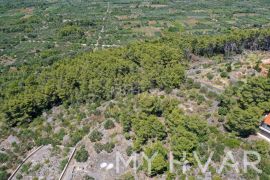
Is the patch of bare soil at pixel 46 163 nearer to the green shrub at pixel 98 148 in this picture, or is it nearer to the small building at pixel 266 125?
the green shrub at pixel 98 148

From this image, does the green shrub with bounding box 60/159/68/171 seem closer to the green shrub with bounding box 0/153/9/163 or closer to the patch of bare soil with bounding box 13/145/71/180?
the patch of bare soil with bounding box 13/145/71/180

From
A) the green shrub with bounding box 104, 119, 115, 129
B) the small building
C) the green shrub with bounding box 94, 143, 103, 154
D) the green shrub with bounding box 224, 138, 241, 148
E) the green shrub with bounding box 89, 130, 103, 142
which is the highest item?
the small building

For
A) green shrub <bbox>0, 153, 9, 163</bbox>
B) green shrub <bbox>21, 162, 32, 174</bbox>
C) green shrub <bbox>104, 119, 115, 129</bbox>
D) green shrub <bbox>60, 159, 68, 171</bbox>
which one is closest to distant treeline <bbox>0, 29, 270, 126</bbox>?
green shrub <bbox>0, 153, 9, 163</bbox>

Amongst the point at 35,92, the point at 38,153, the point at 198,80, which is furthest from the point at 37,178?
the point at 198,80

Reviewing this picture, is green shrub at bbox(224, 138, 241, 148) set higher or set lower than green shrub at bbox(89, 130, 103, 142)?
higher

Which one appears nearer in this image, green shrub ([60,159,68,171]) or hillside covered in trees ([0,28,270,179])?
hillside covered in trees ([0,28,270,179])

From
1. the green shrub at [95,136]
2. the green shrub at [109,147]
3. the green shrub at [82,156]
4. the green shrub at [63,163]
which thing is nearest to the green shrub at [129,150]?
the green shrub at [109,147]

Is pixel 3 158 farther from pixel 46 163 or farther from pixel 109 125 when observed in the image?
pixel 109 125

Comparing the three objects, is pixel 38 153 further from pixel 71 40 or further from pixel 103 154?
pixel 71 40
